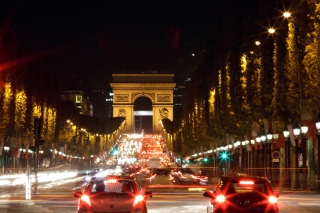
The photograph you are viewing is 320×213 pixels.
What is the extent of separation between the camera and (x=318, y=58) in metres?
35.4

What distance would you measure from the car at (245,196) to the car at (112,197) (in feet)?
6.29

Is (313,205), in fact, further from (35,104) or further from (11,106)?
(35,104)

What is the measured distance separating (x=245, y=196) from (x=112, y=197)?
3093 mm

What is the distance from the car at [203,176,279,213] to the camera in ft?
57.2

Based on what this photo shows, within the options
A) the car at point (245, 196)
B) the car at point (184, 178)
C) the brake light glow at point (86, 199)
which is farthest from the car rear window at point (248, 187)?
the car at point (184, 178)

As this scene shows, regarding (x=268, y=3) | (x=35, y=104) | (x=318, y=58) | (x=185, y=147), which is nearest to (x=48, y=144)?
(x=35, y=104)

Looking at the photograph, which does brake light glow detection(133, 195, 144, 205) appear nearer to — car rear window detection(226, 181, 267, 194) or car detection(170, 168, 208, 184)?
car rear window detection(226, 181, 267, 194)

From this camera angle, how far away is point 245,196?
1759 cm

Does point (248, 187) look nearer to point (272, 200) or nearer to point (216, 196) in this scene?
point (272, 200)

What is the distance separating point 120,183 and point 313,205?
1521cm

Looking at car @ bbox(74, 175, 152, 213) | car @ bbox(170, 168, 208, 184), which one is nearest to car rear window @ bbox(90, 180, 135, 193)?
car @ bbox(74, 175, 152, 213)

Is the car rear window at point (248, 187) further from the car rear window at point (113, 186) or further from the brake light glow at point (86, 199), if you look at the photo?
the brake light glow at point (86, 199)

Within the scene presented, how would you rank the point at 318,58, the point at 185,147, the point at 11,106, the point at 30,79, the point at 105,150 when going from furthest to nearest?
the point at 105,150, the point at 185,147, the point at 30,79, the point at 11,106, the point at 318,58

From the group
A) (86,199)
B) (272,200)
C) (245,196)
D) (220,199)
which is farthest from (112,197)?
(272,200)
